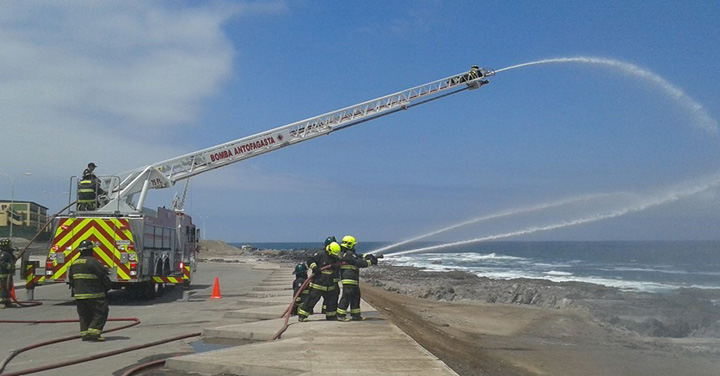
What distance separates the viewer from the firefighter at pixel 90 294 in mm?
9742

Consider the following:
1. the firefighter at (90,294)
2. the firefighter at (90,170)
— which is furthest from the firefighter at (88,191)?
the firefighter at (90,294)

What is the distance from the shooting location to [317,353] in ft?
26.2

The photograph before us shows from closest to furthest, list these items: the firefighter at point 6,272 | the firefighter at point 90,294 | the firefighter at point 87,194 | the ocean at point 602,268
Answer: the firefighter at point 90,294, the firefighter at point 6,272, the firefighter at point 87,194, the ocean at point 602,268

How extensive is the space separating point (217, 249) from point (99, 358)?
85.3m

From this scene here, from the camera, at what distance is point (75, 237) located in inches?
590

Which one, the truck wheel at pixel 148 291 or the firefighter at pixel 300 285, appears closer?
the firefighter at pixel 300 285

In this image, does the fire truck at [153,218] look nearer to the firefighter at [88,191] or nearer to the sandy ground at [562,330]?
the firefighter at [88,191]

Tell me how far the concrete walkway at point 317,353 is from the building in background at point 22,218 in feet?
105

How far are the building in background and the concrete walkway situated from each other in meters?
31.9

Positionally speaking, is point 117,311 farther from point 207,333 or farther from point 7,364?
point 7,364

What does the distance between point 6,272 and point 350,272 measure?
9300 mm

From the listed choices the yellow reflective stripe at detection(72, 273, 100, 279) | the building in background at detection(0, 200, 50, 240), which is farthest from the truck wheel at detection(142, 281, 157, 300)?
the building in background at detection(0, 200, 50, 240)

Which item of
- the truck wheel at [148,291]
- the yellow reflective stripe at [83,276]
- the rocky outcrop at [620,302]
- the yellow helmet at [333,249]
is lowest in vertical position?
the rocky outcrop at [620,302]

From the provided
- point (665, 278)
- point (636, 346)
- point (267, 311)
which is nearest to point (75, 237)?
point (267, 311)
